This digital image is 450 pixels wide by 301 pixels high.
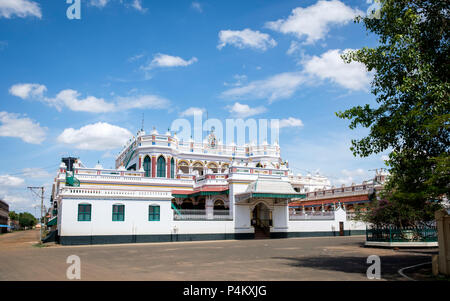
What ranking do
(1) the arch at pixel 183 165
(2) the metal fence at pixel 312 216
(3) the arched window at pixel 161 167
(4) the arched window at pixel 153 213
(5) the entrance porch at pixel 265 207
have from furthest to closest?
(1) the arch at pixel 183 165 → (3) the arched window at pixel 161 167 → (2) the metal fence at pixel 312 216 → (5) the entrance porch at pixel 265 207 → (4) the arched window at pixel 153 213

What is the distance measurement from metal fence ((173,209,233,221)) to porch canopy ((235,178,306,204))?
1.75 m

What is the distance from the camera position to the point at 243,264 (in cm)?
1481

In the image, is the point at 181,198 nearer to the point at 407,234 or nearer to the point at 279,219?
the point at 279,219

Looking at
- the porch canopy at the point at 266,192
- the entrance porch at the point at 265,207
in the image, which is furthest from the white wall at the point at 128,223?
the porch canopy at the point at 266,192

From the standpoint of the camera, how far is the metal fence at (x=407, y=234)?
24.0 metres

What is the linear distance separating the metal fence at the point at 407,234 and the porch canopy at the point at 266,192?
10.9m

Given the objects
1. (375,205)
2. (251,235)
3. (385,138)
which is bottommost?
(251,235)

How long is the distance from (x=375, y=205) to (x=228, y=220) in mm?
13036

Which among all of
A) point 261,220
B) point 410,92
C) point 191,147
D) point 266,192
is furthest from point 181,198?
point 410,92

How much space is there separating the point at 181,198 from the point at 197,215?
21.7 feet

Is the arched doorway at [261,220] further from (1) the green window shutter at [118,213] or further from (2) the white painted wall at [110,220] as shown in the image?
(1) the green window shutter at [118,213]
